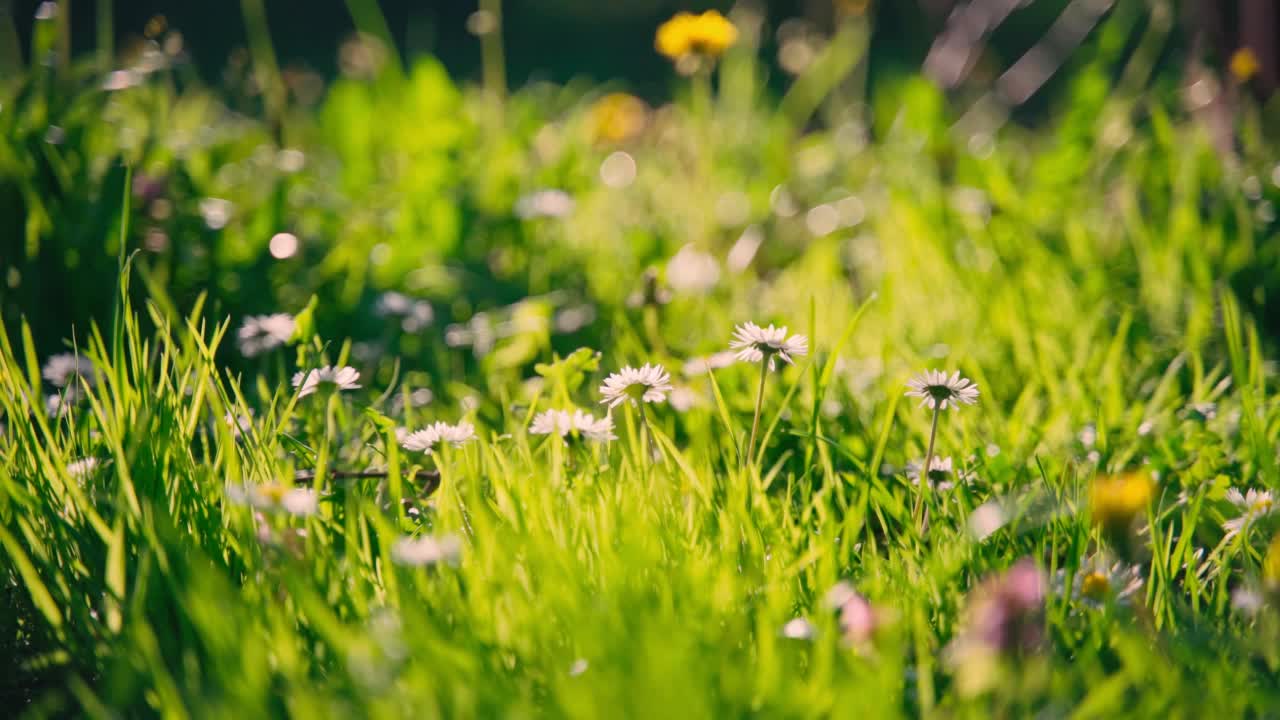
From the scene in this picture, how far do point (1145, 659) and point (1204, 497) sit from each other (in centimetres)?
45

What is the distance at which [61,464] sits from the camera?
3.56ft

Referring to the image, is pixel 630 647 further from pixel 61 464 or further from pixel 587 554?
pixel 61 464

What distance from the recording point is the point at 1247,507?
121 cm

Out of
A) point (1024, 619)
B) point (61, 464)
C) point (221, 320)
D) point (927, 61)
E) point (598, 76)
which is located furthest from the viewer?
point (598, 76)

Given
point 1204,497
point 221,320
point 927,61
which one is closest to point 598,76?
point 927,61

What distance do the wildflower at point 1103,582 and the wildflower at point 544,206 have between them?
1.57 meters

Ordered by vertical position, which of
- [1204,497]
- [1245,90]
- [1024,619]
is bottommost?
[1204,497]

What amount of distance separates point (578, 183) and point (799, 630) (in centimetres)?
213

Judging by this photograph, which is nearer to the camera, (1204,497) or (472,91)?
(1204,497)

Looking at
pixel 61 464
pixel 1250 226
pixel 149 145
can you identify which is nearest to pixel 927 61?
pixel 1250 226

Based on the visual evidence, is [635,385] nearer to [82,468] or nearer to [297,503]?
Result: [297,503]

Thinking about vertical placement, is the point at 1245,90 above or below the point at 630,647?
above

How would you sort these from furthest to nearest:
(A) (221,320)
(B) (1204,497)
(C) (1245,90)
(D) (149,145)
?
(C) (1245,90) → (D) (149,145) → (A) (221,320) → (B) (1204,497)

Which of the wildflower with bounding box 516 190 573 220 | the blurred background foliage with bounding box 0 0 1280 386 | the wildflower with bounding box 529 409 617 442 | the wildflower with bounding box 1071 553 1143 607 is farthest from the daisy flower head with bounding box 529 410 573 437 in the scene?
the wildflower with bounding box 516 190 573 220
